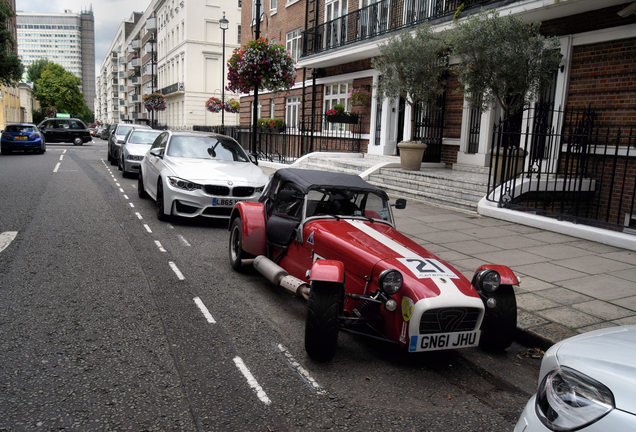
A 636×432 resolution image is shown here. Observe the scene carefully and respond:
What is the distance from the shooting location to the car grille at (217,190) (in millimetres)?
8812

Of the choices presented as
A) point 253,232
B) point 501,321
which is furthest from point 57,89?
point 501,321

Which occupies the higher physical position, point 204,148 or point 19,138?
point 204,148

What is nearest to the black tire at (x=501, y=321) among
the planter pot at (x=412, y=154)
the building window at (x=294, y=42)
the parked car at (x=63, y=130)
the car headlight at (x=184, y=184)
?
the car headlight at (x=184, y=184)

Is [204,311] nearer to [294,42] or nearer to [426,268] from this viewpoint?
[426,268]

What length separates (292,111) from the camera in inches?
1083

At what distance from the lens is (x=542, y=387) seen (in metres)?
2.10

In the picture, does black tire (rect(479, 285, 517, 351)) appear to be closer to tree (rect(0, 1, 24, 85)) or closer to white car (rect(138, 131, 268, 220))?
white car (rect(138, 131, 268, 220))

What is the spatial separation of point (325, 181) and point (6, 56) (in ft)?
83.2

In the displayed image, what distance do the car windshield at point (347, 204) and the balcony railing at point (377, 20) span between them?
33.4 ft

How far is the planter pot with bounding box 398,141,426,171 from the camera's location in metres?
14.1

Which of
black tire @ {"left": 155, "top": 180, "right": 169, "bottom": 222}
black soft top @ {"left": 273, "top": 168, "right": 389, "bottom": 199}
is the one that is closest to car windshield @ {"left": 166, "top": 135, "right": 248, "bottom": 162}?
black tire @ {"left": 155, "top": 180, "right": 169, "bottom": 222}

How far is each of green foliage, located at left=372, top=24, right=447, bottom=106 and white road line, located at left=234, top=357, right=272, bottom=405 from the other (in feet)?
38.0

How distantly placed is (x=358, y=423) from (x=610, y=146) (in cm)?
1038

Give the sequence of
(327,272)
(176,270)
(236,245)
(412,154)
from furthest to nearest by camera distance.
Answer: (412,154) → (236,245) → (176,270) → (327,272)
